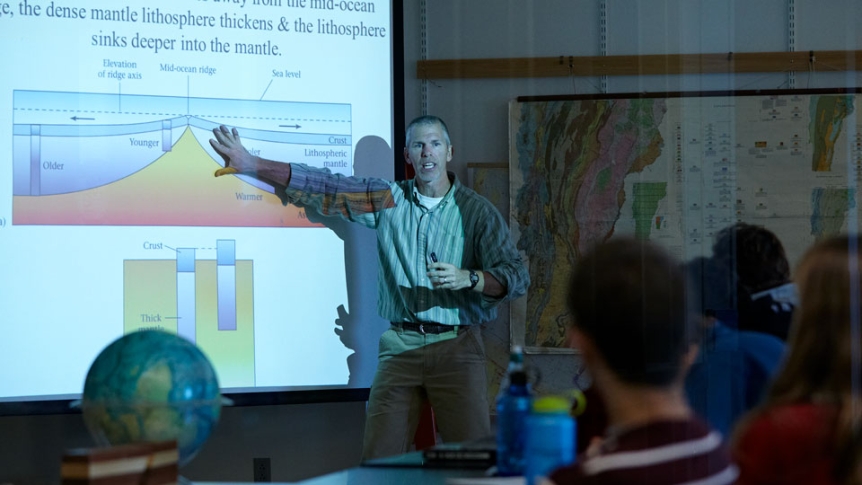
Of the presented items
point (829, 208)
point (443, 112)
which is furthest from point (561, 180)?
point (829, 208)

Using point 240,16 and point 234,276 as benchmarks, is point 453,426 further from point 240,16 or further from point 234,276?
point 240,16

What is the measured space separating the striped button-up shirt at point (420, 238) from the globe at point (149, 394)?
1.67 metres

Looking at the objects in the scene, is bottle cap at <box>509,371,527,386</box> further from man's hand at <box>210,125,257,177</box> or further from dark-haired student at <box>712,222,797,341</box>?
man's hand at <box>210,125,257,177</box>

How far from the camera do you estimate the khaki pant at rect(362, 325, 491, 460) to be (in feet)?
10.7

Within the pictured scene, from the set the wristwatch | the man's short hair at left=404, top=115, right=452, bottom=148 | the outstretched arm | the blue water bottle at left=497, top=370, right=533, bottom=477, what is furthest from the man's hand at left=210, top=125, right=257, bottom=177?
the blue water bottle at left=497, top=370, right=533, bottom=477

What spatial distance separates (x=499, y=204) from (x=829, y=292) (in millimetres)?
2354

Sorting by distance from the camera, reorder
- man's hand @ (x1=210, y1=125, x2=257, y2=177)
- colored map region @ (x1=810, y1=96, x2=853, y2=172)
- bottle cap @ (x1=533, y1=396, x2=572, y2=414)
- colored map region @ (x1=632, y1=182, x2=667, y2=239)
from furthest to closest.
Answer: man's hand @ (x1=210, y1=125, x2=257, y2=177), colored map region @ (x1=632, y1=182, x2=667, y2=239), colored map region @ (x1=810, y1=96, x2=853, y2=172), bottle cap @ (x1=533, y1=396, x2=572, y2=414)

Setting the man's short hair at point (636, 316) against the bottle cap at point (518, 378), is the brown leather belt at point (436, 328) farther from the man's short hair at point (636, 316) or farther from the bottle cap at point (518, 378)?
the man's short hair at point (636, 316)

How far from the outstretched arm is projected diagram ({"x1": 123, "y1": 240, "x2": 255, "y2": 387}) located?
10.3 inches

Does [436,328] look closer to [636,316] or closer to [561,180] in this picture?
[561,180]

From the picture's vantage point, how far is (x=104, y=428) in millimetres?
1603

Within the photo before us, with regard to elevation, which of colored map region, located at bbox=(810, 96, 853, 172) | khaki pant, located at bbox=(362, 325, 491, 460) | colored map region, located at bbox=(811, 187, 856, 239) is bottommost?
khaki pant, located at bbox=(362, 325, 491, 460)

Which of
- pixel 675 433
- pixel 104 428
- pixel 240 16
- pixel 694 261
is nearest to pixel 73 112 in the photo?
pixel 240 16

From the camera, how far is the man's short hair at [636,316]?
4.12 ft
